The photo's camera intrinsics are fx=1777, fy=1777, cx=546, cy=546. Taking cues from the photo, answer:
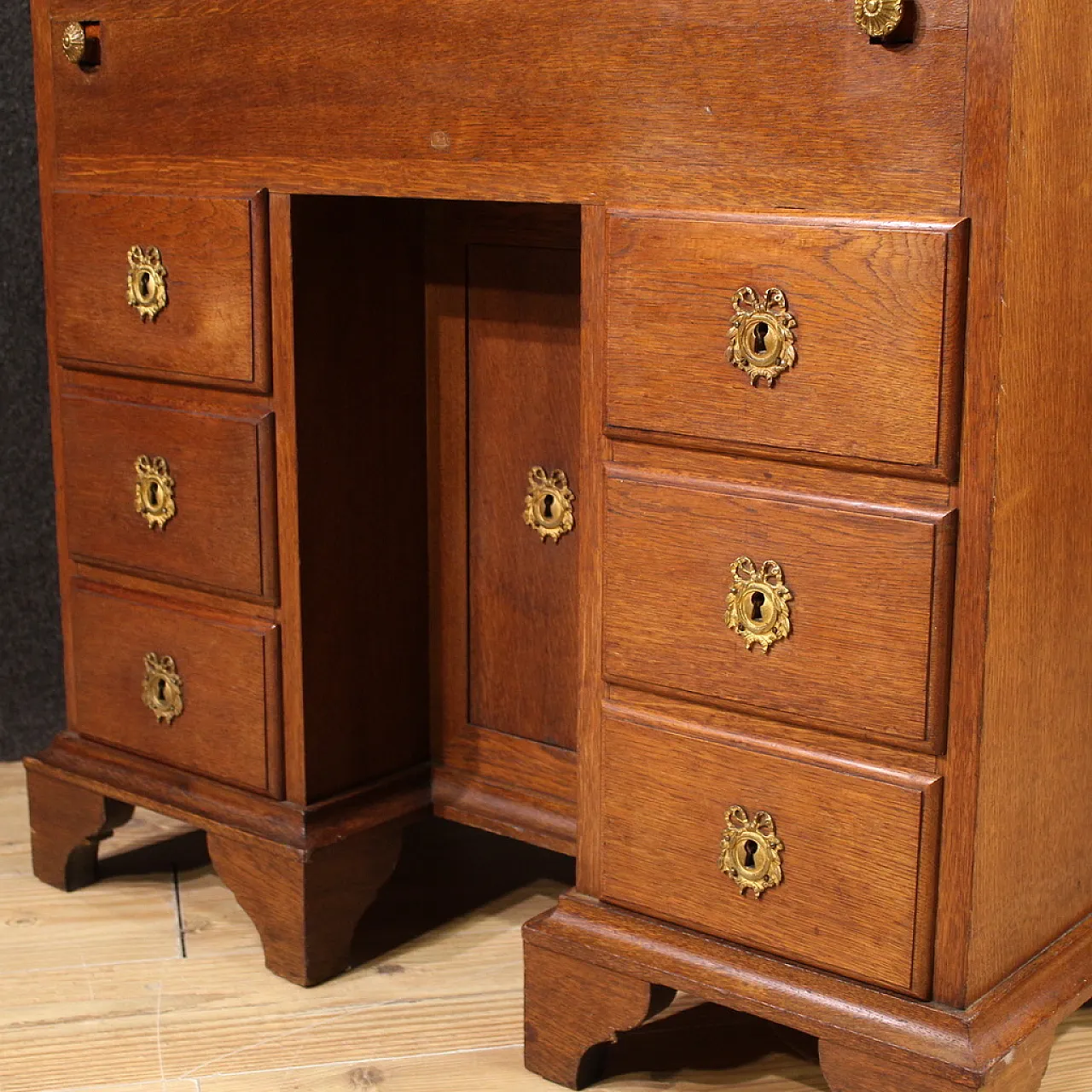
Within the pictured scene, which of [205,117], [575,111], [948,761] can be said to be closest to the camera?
[948,761]

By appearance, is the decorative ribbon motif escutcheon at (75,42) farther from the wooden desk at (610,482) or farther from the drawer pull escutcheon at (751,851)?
the drawer pull escutcheon at (751,851)

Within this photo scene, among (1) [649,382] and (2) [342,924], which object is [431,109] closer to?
(1) [649,382]

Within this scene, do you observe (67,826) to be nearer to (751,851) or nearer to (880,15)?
(751,851)

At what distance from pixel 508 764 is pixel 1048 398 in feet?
2.43

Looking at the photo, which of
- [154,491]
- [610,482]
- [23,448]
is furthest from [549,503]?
[23,448]

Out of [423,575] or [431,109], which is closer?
[431,109]

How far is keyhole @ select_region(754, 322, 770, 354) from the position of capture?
1.34 m

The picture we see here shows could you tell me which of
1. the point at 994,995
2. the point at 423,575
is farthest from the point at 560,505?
the point at 994,995

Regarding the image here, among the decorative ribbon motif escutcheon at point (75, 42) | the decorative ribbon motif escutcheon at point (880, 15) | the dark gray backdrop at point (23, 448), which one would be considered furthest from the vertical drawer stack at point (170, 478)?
the decorative ribbon motif escutcheon at point (880, 15)

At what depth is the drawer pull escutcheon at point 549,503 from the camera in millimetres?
1747

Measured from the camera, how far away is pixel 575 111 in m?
1.43

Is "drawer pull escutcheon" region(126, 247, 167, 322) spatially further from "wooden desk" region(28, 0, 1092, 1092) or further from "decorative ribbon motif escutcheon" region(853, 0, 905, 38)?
"decorative ribbon motif escutcheon" region(853, 0, 905, 38)

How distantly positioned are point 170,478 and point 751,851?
0.73 metres

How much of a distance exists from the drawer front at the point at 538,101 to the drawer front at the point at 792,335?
32 millimetres
